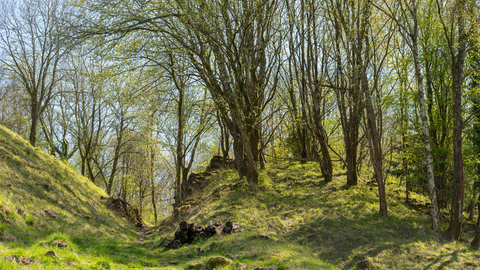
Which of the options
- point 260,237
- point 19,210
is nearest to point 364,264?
point 260,237

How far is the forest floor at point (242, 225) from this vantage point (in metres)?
7.38

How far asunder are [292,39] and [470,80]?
389 inches

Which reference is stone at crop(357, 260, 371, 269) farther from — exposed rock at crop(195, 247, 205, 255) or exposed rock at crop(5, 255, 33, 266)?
exposed rock at crop(5, 255, 33, 266)

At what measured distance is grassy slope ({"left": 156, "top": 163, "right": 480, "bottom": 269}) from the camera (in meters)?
8.62

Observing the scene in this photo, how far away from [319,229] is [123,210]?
41.3 feet

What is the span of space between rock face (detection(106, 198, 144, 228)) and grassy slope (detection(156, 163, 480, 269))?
4742 millimetres

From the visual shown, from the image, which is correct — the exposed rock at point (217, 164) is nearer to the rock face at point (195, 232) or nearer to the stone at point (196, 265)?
the rock face at point (195, 232)

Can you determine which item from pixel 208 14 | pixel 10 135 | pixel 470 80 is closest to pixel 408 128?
pixel 470 80

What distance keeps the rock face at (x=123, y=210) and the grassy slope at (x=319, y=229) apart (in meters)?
4.74

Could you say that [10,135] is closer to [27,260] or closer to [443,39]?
[27,260]

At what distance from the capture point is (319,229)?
11133mm

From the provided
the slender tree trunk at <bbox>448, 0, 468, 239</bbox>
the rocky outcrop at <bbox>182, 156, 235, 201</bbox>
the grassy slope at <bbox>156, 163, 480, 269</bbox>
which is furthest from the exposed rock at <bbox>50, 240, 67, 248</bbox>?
the slender tree trunk at <bbox>448, 0, 468, 239</bbox>

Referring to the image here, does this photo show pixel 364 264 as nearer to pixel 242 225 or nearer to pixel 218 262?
pixel 218 262

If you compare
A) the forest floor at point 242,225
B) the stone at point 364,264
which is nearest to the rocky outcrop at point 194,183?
the forest floor at point 242,225
